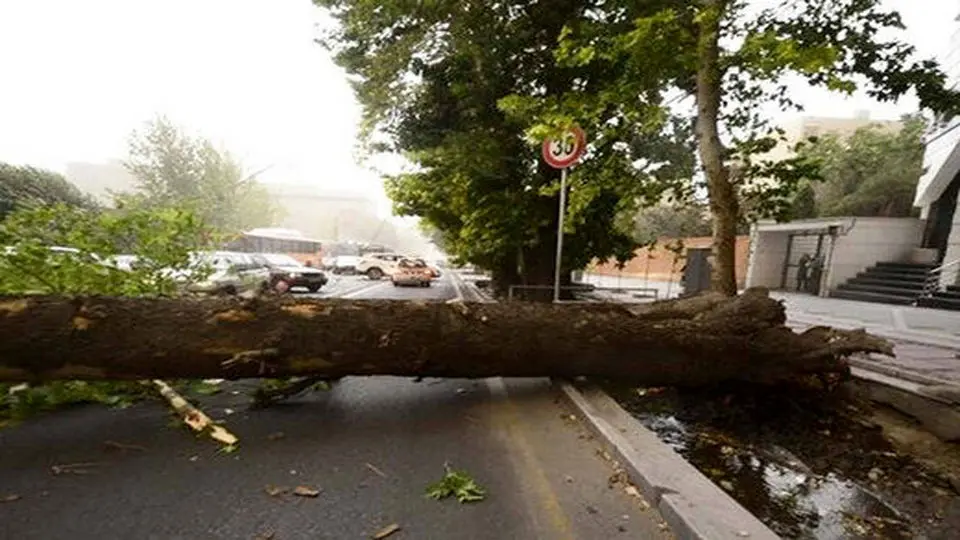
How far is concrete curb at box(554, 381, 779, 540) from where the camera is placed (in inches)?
99.4

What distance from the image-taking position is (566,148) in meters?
7.39

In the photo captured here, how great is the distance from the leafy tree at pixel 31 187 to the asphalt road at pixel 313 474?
1131 inches

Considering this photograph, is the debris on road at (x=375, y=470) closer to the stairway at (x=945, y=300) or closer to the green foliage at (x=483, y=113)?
the green foliage at (x=483, y=113)

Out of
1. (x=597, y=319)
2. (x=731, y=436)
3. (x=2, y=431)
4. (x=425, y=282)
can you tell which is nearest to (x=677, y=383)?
(x=731, y=436)

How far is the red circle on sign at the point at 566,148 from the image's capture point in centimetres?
717

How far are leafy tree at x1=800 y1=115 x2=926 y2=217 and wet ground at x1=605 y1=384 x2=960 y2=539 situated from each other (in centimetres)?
2467

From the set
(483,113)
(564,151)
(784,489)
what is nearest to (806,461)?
(784,489)

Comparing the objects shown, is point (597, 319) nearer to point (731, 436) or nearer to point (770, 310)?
point (731, 436)

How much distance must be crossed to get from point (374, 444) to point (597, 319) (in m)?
2.43

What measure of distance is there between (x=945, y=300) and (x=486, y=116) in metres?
13.5

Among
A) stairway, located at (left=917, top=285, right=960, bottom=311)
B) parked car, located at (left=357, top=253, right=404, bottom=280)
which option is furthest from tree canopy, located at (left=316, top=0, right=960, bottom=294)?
parked car, located at (left=357, top=253, right=404, bottom=280)

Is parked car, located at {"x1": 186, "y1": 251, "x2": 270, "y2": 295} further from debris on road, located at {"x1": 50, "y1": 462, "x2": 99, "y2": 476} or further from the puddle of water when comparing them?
the puddle of water

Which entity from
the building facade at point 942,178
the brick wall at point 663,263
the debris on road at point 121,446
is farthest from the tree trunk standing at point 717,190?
the building facade at point 942,178

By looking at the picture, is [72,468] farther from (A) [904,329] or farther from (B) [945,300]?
(B) [945,300]
